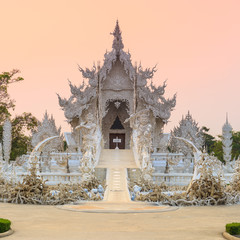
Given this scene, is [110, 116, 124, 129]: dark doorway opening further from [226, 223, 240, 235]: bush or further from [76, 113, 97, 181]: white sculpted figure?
[226, 223, 240, 235]: bush

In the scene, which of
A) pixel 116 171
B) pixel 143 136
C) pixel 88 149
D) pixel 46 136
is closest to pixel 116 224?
pixel 116 171

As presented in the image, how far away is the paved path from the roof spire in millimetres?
22799

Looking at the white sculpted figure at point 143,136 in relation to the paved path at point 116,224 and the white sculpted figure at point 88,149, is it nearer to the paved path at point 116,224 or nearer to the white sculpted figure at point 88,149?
the white sculpted figure at point 88,149

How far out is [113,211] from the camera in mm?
12391

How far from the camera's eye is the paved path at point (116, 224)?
8.67m

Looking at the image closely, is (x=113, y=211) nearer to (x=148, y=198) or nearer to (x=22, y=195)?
(x=148, y=198)

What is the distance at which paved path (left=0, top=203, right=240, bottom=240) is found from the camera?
867cm

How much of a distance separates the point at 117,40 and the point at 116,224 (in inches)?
1038

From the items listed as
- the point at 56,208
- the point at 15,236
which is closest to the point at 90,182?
the point at 56,208

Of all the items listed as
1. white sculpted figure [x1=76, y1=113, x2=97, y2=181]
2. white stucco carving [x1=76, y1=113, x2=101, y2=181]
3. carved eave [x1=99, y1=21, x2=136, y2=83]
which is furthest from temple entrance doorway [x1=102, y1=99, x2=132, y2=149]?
white sculpted figure [x1=76, y1=113, x2=97, y2=181]

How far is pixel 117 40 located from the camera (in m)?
35.4

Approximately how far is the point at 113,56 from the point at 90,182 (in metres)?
17.3

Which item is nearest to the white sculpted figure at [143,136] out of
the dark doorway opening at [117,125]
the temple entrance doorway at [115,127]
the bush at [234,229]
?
the temple entrance doorway at [115,127]

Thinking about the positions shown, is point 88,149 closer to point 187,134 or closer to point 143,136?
point 143,136
